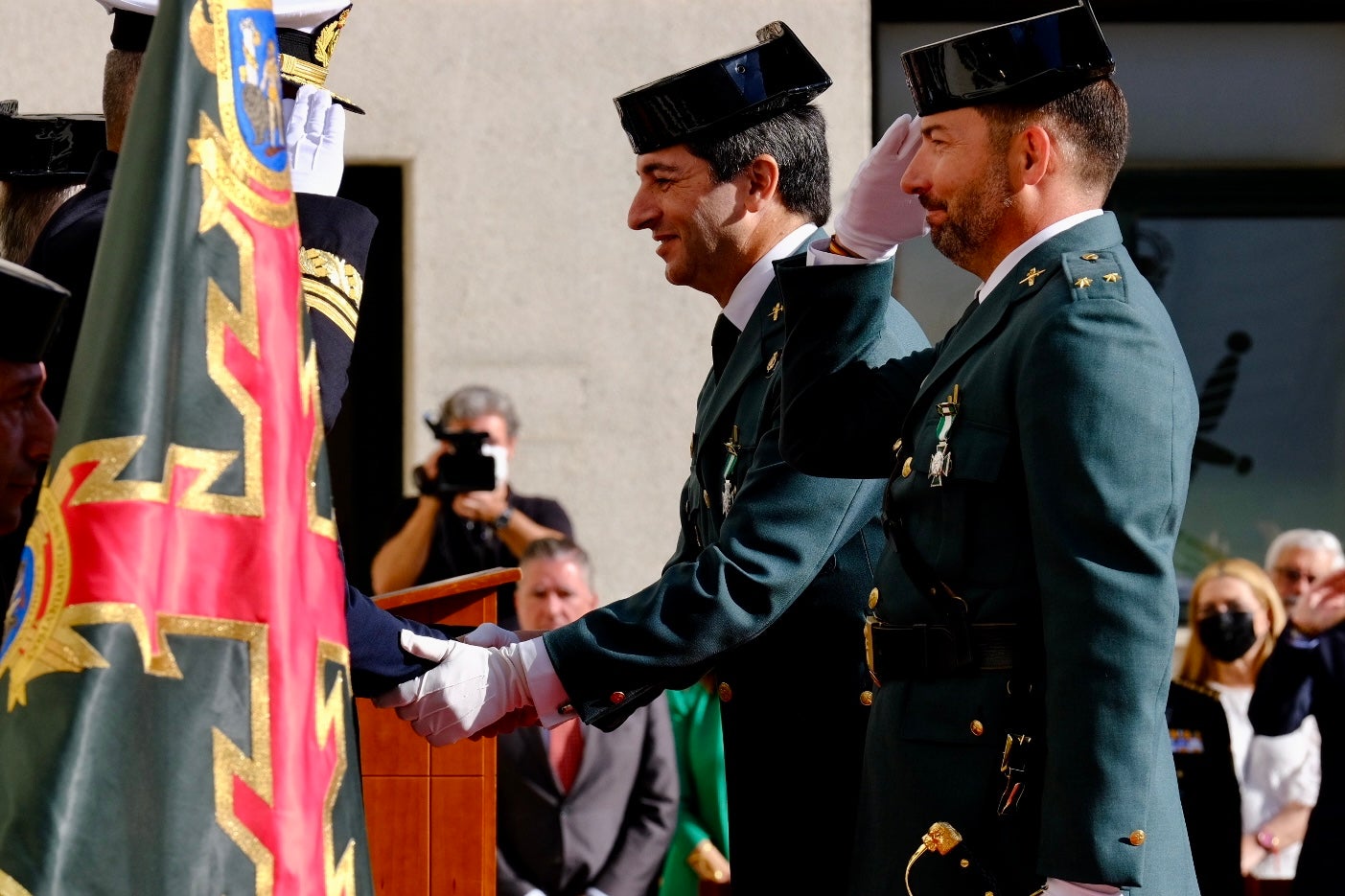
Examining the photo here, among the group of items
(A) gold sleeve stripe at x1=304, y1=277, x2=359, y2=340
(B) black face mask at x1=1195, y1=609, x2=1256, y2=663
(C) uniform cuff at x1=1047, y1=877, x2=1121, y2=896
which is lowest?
(B) black face mask at x1=1195, y1=609, x2=1256, y2=663

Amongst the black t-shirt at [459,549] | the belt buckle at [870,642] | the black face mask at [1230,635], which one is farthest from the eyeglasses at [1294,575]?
the belt buckle at [870,642]

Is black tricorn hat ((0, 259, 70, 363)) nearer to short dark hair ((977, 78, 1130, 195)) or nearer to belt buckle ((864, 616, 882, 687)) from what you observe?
belt buckle ((864, 616, 882, 687))

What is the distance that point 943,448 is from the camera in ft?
9.01

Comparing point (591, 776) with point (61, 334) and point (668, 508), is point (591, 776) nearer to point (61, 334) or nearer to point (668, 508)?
point (668, 508)

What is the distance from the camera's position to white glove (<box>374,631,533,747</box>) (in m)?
3.24

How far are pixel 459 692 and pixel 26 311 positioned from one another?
115 cm

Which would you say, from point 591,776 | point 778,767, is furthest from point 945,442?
point 591,776

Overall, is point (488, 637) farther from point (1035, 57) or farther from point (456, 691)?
point (1035, 57)

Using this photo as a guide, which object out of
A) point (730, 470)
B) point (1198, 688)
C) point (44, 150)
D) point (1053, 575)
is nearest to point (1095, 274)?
point (1053, 575)

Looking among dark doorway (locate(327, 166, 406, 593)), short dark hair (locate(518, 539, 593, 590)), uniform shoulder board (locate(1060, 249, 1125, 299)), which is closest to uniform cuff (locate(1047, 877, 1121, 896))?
uniform shoulder board (locate(1060, 249, 1125, 299))

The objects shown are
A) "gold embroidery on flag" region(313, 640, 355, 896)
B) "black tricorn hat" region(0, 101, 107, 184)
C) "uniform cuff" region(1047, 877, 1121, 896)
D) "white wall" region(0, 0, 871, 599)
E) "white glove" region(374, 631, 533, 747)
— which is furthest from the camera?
"white wall" region(0, 0, 871, 599)

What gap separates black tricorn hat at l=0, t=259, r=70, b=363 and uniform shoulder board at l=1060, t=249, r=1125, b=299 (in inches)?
50.8

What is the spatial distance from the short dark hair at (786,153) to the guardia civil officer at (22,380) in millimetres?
1574

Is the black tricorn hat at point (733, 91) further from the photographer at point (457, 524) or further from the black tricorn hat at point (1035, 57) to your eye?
the photographer at point (457, 524)
